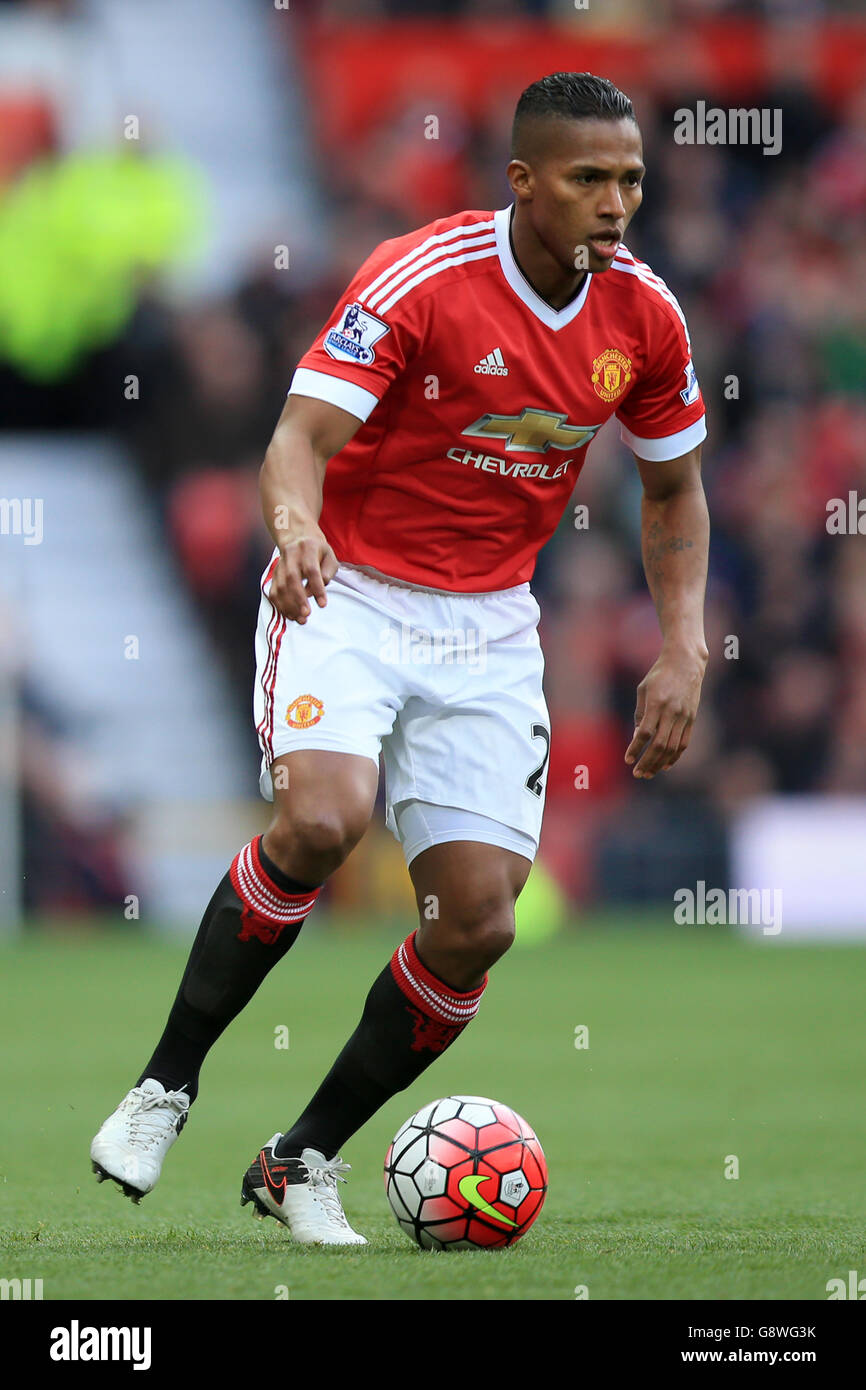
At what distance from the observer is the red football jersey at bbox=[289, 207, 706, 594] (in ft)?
14.8

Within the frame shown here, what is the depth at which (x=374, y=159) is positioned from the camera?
633 inches

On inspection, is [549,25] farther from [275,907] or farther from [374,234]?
[275,907]

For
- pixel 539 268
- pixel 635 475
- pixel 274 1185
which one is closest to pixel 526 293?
pixel 539 268

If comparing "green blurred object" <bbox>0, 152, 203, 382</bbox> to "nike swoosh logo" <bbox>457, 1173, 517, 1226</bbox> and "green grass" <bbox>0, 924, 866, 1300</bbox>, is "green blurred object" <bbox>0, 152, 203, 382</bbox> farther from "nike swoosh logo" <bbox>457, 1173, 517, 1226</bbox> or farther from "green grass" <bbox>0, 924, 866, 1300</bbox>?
"nike swoosh logo" <bbox>457, 1173, 517, 1226</bbox>

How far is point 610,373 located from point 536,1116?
117 inches

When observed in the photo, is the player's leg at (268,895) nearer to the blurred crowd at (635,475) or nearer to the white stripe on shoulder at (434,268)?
the white stripe on shoulder at (434,268)

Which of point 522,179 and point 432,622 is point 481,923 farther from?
point 522,179

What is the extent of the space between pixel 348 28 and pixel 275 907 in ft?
47.3

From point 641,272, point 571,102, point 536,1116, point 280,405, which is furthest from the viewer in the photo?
point 280,405

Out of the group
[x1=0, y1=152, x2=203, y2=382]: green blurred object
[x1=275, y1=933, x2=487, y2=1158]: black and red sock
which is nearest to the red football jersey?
[x1=275, y1=933, x2=487, y2=1158]: black and red sock

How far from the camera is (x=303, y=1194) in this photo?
14.9 ft

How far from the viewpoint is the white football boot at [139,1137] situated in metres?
4.32
